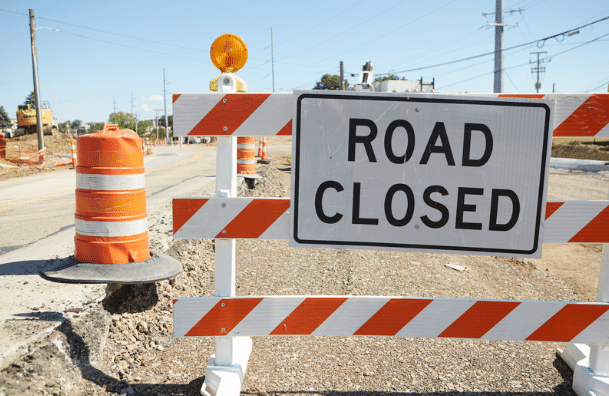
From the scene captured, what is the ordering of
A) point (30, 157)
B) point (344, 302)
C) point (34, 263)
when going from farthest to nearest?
point (30, 157), point (34, 263), point (344, 302)

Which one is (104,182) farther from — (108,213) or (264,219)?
(264,219)

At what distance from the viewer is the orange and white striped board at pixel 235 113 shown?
227 cm

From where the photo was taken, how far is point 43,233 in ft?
19.1

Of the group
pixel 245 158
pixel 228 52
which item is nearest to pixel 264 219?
pixel 228 52

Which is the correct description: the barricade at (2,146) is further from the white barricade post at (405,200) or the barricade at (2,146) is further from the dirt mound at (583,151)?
the dirt mound at (583,151)

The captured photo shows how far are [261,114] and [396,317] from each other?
1.33 metres

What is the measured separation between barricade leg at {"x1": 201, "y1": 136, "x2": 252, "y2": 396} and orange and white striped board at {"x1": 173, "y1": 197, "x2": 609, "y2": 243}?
3.6 inches

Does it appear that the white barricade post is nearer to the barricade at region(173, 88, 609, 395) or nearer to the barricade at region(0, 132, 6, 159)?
the barricade at region(173, 88, 609, 395)

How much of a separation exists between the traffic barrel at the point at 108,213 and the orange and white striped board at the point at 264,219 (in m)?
1.04

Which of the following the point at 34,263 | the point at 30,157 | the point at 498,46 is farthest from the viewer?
the point at 498,46

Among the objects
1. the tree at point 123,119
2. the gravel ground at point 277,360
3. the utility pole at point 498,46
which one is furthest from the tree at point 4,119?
the gravel ground at point 277,360

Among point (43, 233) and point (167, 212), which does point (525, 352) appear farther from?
point (43, 233)

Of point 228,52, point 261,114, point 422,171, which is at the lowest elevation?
point 422,171

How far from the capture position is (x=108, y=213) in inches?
125
